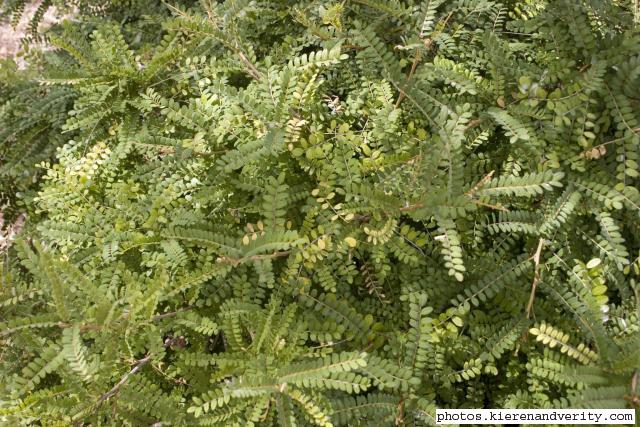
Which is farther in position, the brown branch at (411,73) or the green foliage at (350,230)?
the brown branch at (411,73)

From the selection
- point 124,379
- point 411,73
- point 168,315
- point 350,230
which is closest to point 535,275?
point 350,230

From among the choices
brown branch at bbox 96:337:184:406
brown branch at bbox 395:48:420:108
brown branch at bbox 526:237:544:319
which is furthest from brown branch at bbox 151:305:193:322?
brown branch at bbox 526:237:544:319

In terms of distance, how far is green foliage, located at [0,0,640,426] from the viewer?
1603 mm

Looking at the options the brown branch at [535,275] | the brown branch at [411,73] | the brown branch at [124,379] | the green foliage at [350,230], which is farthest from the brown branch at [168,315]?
the brown branch at [535,275]

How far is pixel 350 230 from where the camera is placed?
5.77 feet

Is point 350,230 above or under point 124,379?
above

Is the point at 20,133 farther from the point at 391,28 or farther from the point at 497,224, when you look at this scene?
the point at 497,224

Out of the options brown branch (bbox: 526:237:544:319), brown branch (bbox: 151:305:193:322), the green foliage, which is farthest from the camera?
brown branch (bbox: 151:305:193:322)

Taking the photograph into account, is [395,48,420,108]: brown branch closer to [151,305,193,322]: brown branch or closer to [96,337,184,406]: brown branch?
[151,305,193,322]: brown branch

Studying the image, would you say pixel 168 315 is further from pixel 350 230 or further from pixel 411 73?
pixel 411 73

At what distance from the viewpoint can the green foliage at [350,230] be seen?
1603 mm

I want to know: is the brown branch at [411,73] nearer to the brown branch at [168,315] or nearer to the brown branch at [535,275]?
the brown branch at [535,275]

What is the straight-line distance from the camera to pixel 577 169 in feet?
5.79

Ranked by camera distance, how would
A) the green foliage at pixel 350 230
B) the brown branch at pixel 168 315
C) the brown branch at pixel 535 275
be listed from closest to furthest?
the green foliage at pixel 350 230 → the brown branch at pixel 535 275 → the brown branch at pixel 168 315
